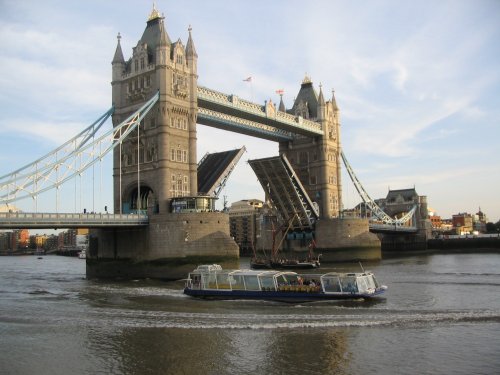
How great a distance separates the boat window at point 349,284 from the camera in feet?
104

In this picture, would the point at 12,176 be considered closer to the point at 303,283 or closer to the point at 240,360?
the point at 303,283

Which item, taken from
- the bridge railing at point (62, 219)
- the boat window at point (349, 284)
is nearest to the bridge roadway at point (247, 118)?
the bridge railing at point (62, 219)

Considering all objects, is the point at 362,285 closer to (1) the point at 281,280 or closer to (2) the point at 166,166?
(1) the point at 281,280

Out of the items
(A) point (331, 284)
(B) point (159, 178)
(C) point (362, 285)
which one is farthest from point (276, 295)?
(B) point (159, 178)

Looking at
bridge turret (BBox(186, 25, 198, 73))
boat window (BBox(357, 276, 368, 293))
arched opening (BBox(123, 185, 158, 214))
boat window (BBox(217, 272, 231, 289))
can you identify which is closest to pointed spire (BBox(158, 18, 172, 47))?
bridge turret (BBox(186, 25, 198, 73))

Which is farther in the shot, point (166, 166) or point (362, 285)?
point (166, 166)

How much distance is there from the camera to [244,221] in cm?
14312

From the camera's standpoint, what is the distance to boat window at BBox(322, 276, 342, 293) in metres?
31.9

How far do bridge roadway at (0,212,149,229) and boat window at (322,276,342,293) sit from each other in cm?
2276

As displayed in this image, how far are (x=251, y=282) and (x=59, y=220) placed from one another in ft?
63.2

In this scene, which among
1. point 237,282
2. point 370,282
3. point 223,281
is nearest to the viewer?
point 370,282

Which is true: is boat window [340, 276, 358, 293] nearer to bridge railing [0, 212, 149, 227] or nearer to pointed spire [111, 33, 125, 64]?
bridge railing [0, 212, 149, 227]

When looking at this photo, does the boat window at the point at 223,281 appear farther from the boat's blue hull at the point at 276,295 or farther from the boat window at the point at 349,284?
the boat window at the point at 349,284

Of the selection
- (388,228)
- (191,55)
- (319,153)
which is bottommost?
(388,228)
